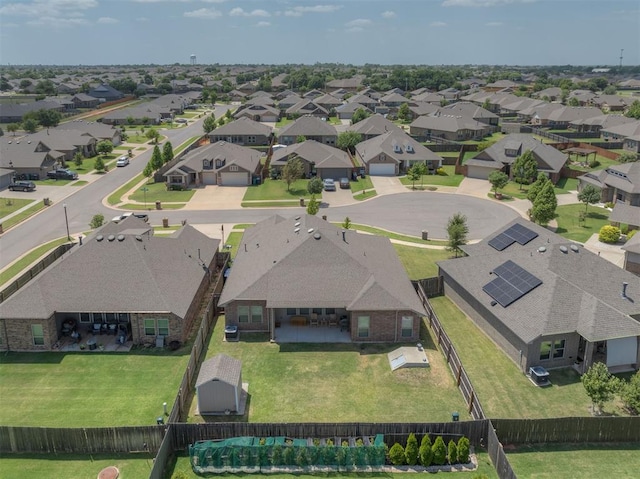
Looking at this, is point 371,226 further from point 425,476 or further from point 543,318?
point 425,476

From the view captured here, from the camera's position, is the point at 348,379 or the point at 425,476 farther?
A: the point at 348,379

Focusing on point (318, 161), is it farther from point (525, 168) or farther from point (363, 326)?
point (363, 326)

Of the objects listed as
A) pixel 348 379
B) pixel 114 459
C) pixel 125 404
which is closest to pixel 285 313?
pixel 348 379

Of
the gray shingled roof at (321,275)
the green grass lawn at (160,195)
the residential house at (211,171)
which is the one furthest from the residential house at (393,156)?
the gray shingled roof at (321,275)

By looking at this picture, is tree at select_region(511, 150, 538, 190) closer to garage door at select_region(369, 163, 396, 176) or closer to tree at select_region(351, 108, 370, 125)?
garage door at select_region(369, 163, 396, 176)

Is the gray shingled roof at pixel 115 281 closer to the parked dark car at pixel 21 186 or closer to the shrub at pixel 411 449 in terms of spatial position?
the shrub at pixel 411 449

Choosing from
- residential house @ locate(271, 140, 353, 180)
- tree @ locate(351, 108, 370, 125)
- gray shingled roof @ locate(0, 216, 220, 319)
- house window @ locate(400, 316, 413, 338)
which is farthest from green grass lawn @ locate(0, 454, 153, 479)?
tree @ locate(351, 108, 370, 125)
